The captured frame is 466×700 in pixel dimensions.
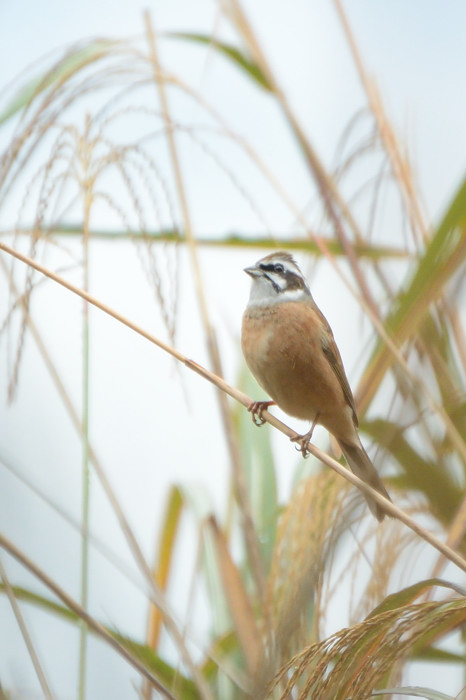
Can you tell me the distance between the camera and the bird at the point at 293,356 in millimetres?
2895

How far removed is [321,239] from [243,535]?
2.99ft

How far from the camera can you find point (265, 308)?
3.02 m

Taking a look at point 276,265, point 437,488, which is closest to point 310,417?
point 276,265

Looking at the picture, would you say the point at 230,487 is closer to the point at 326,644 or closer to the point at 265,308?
the point at 265,308

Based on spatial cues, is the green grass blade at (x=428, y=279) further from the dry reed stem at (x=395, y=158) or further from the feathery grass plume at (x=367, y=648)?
the dry reed stem at (x=395, y=158)

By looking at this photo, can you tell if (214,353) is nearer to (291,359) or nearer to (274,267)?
(291,359)

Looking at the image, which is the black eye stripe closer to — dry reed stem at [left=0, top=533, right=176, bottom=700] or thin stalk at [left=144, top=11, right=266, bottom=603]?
thin stalk at [left=144, top=11, right=266, bottom=603]

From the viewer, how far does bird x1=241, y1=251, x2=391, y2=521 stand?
289 cm

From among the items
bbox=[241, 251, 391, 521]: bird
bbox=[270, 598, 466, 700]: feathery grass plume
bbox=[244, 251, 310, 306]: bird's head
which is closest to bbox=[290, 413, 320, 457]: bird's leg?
bbox=[241, 251, 391, 521]: bird

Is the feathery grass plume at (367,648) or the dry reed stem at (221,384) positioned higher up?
the dry reed stem at (221,384)

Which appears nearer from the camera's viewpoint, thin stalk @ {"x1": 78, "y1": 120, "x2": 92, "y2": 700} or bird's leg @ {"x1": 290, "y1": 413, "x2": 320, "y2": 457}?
thin stalk @ {"x1": 78, "y1": 120, "x2": 92, "y2": 700}

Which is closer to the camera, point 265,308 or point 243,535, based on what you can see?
point 243,535

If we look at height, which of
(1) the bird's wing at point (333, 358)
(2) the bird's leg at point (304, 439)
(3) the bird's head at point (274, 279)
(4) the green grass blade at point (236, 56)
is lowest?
(2) the bird's leg at point (304, 439)

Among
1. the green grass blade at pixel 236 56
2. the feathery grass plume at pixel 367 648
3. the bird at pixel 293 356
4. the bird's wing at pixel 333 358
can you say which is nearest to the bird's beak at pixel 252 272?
the bird at pixel 293 356
